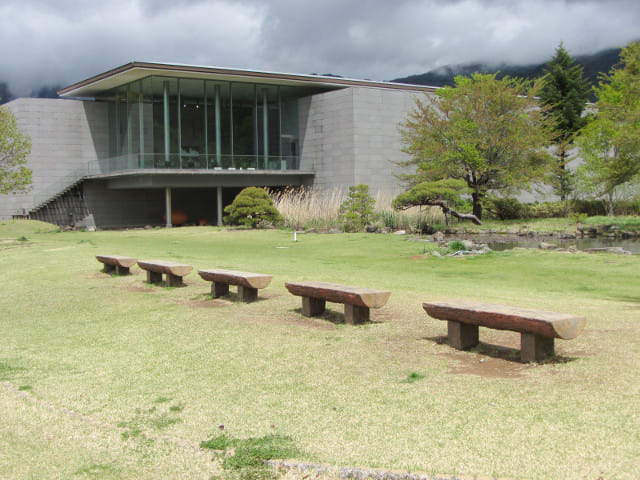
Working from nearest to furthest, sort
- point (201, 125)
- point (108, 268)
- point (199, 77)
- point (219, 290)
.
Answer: point (219, 290)
point (108, 268)
point (199, 77)
point (201, 125)

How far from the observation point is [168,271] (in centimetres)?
972

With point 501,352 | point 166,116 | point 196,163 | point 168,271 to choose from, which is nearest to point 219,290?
point 168,271

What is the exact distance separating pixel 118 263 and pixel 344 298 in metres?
5.76

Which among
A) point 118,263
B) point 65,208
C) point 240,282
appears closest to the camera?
point 240,282

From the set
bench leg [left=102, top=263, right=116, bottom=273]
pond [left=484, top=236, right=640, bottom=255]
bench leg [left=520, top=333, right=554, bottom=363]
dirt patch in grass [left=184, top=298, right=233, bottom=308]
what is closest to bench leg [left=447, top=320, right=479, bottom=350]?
bench leg [left=520, top=333, right=554, bottom=363]

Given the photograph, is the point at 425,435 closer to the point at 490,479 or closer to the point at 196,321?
the point at 490,479

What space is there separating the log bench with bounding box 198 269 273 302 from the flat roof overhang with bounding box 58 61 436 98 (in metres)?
23.3

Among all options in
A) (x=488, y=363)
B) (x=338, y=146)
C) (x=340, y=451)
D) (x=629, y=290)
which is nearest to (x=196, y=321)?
(x=488, y=363)

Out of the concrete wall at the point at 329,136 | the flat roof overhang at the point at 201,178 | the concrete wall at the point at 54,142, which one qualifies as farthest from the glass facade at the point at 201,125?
the concrete wall at the point at 54,142

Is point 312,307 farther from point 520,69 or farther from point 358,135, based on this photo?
point 520,69

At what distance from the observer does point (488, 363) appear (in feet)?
17.7

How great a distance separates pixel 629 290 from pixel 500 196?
954 inches

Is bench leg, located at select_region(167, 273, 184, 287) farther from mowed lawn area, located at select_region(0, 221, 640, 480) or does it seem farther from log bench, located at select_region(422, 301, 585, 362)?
log bench, located at select_region(422, 301, 585, 362)

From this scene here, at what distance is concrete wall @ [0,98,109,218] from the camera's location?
115 ft
